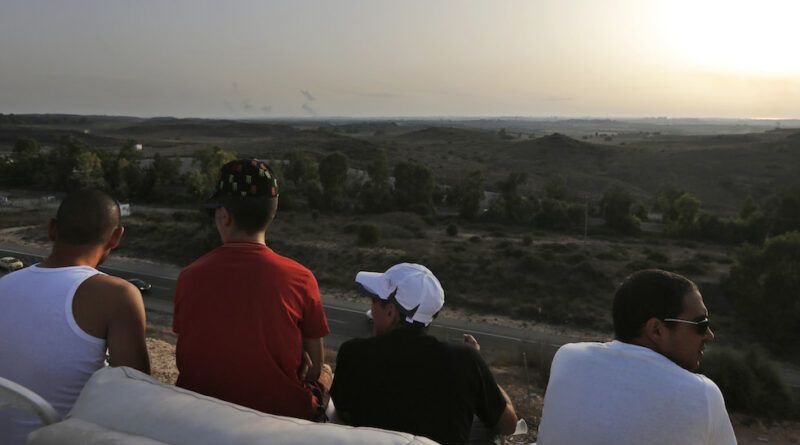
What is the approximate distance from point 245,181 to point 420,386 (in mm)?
1291

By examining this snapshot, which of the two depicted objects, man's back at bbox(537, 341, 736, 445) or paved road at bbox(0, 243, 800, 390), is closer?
man's back at bbox(537, 341, 736, 445)

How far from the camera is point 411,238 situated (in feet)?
130

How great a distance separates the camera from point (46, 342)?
232 cm

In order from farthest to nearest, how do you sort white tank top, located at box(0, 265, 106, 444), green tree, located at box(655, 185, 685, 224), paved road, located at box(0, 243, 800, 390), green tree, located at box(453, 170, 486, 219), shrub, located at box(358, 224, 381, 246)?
green tree, located at box(453, 170, 486, 219), green tree, located at box(655, 185, 685, 224), shrub, located at box(358, 224, 381, 246), paved road, located at box(0, 243, 800, 390), white tank top, located at box(0, 265, 106, 444)

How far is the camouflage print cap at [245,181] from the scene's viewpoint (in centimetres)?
264

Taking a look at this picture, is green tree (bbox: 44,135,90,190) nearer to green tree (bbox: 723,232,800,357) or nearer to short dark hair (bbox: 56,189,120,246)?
green tree (bbox: 723,232,800,357)

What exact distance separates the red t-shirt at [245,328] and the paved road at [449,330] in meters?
14.4

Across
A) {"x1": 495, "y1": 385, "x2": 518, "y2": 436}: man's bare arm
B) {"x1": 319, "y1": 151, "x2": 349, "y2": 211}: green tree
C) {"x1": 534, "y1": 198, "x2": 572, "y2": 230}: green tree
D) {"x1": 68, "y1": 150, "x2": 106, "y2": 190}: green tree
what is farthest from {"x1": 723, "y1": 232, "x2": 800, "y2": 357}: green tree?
{"x1": 68, "y1": 150, "x2": 106, "y2": 190}: green tree

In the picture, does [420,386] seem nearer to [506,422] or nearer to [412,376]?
[412,376]

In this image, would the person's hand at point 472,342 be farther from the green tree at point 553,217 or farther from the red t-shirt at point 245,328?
the green tree at point 553,217

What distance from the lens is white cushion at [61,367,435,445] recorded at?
152cm

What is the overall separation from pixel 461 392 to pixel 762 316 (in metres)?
26.5

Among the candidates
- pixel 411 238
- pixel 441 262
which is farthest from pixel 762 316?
pixel 411 238

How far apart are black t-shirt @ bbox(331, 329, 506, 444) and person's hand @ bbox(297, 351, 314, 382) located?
0.61 feet
